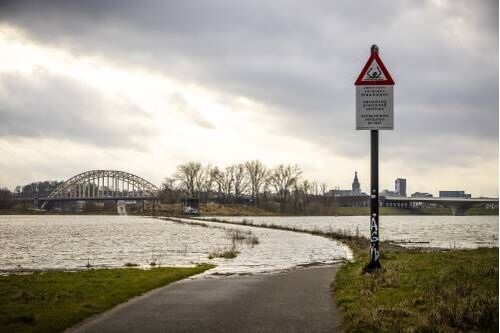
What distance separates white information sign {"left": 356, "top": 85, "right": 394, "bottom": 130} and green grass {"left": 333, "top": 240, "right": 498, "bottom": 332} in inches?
162

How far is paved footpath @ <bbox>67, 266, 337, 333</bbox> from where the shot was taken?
9227 mm

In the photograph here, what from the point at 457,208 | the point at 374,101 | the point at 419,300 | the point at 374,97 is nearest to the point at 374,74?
the point at 374,97

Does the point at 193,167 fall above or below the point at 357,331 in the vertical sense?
above

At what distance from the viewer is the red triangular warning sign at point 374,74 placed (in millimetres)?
15359

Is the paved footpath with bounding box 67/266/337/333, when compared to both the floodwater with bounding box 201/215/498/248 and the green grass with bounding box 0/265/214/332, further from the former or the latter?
the floodwater with bounding box 201/215/498/248

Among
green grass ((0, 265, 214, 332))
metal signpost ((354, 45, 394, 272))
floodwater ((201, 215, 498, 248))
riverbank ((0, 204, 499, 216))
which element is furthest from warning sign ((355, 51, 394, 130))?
riverbank ((0, 204, 499, 216))

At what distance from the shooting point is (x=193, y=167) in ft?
590

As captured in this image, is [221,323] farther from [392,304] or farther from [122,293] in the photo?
[122,293]

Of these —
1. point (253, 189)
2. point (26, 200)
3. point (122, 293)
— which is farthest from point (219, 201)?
point (122, 293)

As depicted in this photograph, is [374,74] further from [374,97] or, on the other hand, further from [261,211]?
[261,211]

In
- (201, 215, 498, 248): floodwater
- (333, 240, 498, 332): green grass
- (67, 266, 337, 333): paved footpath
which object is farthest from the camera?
(201, 215, 498, 248): floodwater

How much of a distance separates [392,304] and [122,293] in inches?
256

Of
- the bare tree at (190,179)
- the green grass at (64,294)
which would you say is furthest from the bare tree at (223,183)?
the green grass at (64,294)

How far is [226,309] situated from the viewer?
1084cm
